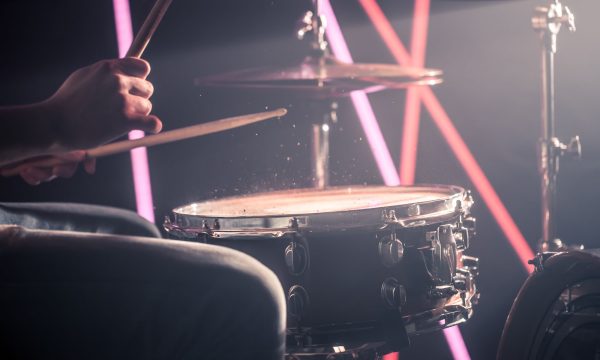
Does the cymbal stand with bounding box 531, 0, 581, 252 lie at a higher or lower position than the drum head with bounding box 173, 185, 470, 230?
higher

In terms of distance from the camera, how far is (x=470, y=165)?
2.71 metres

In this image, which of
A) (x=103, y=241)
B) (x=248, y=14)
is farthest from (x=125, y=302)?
(x=248, y=14)

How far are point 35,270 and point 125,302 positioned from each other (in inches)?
5.6

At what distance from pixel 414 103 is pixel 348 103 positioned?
253 mm

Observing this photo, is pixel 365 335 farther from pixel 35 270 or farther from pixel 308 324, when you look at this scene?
pixel 35 270

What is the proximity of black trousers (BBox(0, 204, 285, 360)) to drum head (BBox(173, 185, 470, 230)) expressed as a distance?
1.52 ft

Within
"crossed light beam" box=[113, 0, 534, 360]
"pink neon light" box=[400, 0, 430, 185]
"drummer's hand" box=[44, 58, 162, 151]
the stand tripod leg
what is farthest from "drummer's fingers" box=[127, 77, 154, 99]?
"pink neon light" box=[400, 0, 430, 185]

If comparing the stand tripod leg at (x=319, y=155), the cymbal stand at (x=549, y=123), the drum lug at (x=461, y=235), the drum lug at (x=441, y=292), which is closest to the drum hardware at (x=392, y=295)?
the drum lug at (x=441, y=292)

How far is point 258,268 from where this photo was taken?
112cm

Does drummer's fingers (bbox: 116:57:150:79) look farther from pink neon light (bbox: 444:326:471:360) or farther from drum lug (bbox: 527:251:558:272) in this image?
pink neon light (bbox: 444:326:471:360)

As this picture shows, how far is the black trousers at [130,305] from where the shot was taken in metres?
1.07

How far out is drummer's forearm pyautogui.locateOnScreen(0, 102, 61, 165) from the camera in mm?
1139

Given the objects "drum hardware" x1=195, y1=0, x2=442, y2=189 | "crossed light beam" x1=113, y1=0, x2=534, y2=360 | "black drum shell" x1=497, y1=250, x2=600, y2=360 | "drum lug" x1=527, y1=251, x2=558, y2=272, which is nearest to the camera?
"black drum shell" x1=497, y1=250, x2=600, y2=360

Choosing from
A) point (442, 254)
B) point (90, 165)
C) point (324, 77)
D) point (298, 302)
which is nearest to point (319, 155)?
point (324, 77)
